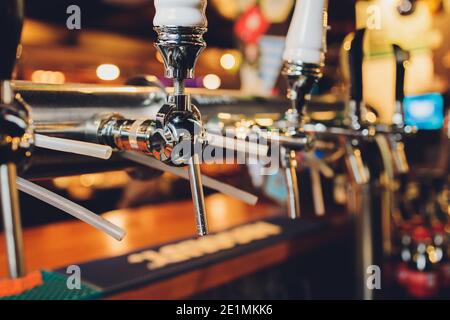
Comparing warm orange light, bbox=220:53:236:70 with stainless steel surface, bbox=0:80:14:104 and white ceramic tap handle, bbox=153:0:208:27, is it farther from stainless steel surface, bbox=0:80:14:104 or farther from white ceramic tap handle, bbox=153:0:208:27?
stainless steel surface, bbox=0:80:14:104

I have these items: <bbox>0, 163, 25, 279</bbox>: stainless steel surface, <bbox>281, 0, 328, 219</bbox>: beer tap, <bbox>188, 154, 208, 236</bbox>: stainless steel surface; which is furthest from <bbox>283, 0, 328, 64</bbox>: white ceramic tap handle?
<bbox>0, 163, 25, 279</bbox>: stainless steel surface

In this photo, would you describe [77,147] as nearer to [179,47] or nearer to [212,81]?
[179,47]

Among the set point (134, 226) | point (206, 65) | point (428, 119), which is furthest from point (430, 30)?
point (134, 226)

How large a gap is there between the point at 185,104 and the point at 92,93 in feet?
0.90

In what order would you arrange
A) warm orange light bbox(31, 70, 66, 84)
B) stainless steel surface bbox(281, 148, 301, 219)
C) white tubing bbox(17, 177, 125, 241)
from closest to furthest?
white tubing bbox(17, 177, 125, 241)
stainless steel surface bbox(281, 148, 301, 219)
warm orange light bbox(31, 70, 66, 84)

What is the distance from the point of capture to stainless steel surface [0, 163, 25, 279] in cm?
50

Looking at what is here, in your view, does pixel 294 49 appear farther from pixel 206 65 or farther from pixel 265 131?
pixel 206 65

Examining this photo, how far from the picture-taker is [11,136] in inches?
19.3

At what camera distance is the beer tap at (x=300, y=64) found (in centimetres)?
88

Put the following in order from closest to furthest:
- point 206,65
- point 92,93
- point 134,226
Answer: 1. point 92,93
2. point 134,226
3. point 206,65

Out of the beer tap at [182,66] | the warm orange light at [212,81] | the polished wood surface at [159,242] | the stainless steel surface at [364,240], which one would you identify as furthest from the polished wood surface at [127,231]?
the warm orange light at [212,81]

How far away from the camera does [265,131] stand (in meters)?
0.92

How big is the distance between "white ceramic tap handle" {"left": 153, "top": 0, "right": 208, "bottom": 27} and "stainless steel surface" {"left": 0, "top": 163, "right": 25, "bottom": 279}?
0.94 ft

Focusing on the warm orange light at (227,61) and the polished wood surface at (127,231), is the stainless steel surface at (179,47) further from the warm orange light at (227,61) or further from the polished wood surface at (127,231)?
the warm orange light at (227,61)
